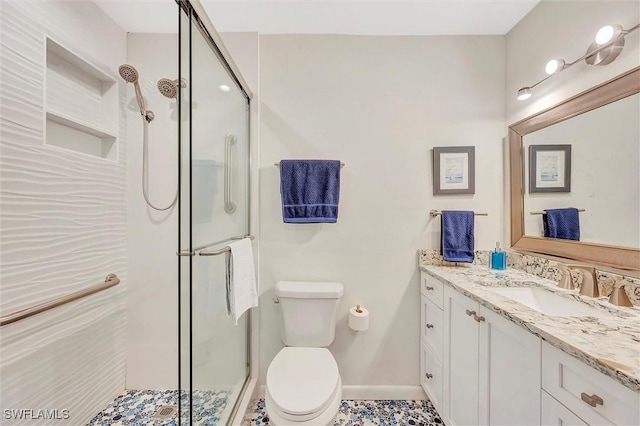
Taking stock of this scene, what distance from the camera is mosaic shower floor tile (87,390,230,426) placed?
3.27ft

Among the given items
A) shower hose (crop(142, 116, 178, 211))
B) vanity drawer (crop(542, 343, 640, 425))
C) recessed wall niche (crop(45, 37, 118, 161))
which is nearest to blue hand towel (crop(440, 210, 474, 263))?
vanity drawer (crop(542, 343, 640, 425))

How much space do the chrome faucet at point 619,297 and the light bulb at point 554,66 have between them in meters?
1.06

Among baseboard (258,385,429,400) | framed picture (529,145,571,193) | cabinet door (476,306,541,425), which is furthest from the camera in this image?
baseboard (258,385,429,400)

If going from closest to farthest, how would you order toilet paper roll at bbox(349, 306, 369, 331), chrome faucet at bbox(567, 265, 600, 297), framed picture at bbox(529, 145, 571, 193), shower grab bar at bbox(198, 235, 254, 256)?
shower grab bar at bbox(198, 235, 254, 256) < chrome faucet at bbox(567, 265, 600, 297) < framed picture at bbox(529, 145, 571, 193) < toilet paper roll at bbox(349, 306, 369, 331)

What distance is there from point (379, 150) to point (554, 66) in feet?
3.16

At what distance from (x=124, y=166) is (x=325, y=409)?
1839 mm

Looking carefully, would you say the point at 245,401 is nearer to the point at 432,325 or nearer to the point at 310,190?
the point at 432,325

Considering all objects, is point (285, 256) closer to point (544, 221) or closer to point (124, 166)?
point (124, 166)

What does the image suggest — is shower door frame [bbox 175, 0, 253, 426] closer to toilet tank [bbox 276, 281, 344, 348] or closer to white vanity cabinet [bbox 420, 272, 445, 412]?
toilet tank [bbox 276, 281, 344, 348]

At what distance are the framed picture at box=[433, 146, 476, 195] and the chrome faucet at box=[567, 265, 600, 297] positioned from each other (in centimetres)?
71

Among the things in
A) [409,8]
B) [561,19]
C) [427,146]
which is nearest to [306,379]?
[427,146]

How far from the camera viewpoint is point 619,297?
100 centimetres

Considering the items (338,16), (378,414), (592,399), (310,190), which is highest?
(338,16)

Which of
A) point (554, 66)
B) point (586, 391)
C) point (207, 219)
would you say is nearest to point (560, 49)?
point (554, 66)
